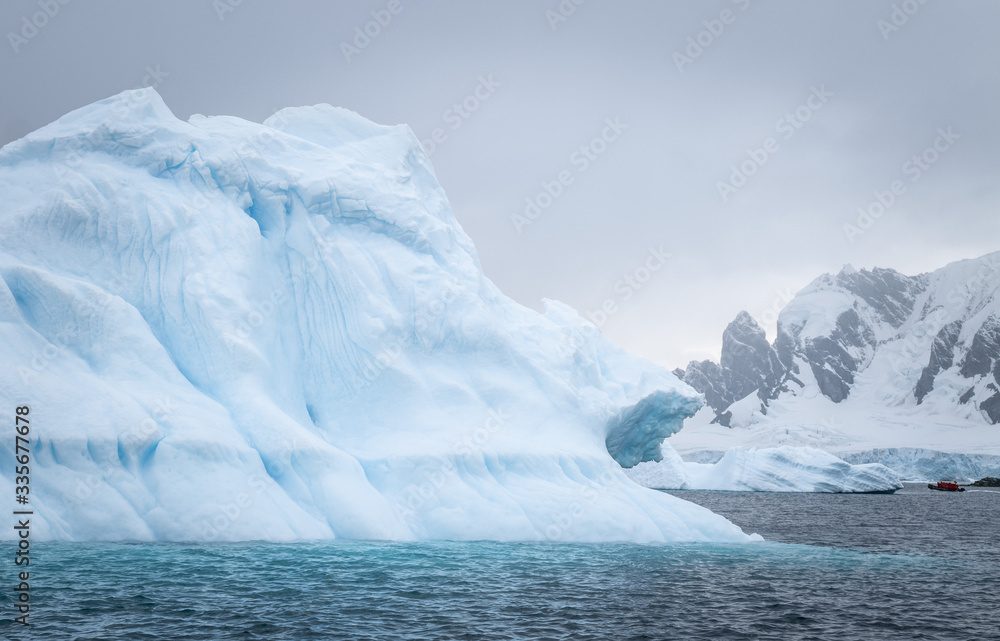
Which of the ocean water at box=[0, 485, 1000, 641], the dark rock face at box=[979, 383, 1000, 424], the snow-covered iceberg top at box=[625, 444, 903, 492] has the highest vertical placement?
the dark rock face at box=[979, 383, 1000, 424]

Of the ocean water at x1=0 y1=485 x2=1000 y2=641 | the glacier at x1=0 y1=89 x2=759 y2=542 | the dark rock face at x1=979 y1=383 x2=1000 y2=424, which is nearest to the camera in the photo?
the ocean water at x1=0 y1=485 x2=1000 y2=641

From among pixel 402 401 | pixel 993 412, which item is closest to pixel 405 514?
pixel 402 401

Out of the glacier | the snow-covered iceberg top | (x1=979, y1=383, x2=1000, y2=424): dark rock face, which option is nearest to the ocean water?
the glacier

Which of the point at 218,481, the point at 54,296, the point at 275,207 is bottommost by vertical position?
the point at 218,481

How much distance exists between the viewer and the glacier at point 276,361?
1944cm

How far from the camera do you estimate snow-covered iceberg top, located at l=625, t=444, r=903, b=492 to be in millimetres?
85188

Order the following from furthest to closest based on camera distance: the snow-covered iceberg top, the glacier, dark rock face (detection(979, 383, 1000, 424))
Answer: dark rock face (detection(979, 383, 1000, 424))
the snow-covered iceberg top
the glacier

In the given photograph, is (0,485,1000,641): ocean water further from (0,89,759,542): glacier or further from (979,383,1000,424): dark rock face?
(979,383,1000,424): dark rock face

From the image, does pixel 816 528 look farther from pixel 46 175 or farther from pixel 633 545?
pixel 46 175

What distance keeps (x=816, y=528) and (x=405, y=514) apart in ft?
80.7

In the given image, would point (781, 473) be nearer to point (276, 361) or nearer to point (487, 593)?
point (276, 361)

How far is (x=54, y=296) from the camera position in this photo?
69.9 ft

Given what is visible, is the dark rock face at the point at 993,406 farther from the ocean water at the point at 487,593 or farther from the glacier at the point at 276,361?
the ocean water at the point at 487,593

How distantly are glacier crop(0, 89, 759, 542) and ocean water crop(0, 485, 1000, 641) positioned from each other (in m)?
1.46
